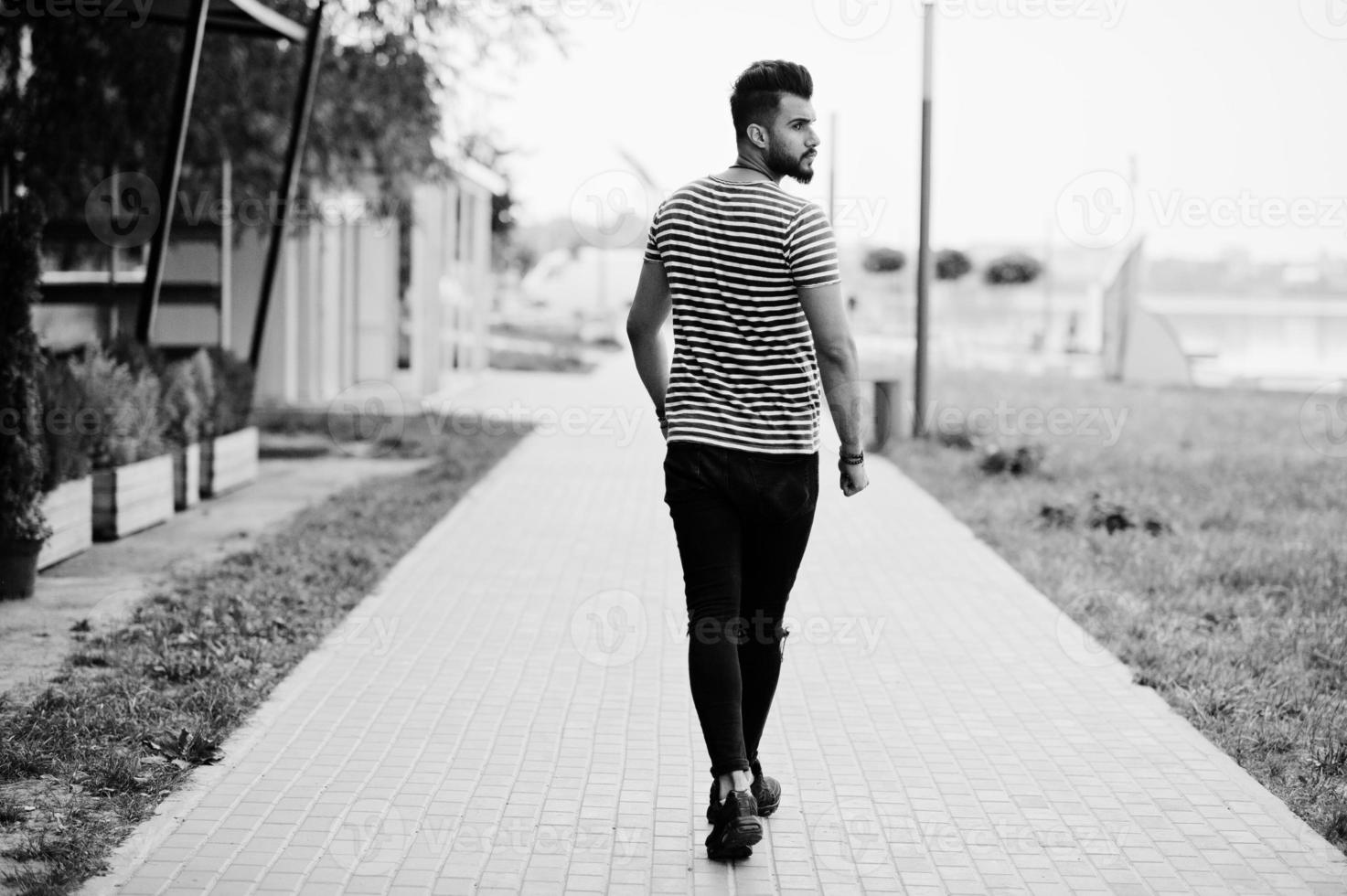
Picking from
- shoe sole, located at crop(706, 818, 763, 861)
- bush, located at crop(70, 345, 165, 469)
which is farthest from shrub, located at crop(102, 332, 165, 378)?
shoe sole, located at crop(706, 818, 763, 861)

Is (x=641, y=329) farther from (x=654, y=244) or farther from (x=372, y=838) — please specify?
(x=372, y=838)

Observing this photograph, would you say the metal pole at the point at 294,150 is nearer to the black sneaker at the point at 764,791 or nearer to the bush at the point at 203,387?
the bush at the point at 203,387

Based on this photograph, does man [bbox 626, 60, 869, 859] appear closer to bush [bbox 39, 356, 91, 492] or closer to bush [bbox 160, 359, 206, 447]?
bush [bbox 39, 356, 91, 492]

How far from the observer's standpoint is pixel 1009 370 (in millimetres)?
33094

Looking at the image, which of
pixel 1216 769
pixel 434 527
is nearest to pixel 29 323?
pixel 434 527

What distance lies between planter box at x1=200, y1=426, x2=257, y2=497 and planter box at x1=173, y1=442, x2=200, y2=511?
0.44m

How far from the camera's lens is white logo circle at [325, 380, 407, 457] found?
15.2 meters

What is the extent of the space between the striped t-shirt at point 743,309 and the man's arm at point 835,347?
0.04m

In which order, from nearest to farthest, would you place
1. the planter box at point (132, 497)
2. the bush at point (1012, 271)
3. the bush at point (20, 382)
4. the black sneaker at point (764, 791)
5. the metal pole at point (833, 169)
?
the black sneaker at point (764, 791), the bush at point (20, 382), the planter box at point (132, 497), the metal pole at point (833, 169), the bush at point (1012, 271)

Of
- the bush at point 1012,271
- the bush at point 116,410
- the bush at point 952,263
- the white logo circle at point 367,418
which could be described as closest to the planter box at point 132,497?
the bush at point 116,410

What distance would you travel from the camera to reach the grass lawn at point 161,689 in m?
4.18

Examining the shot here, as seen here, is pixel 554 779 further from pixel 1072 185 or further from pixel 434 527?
pixel 1072 185

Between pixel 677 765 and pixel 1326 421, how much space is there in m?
18.0

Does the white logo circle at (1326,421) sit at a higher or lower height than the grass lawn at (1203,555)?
higher
